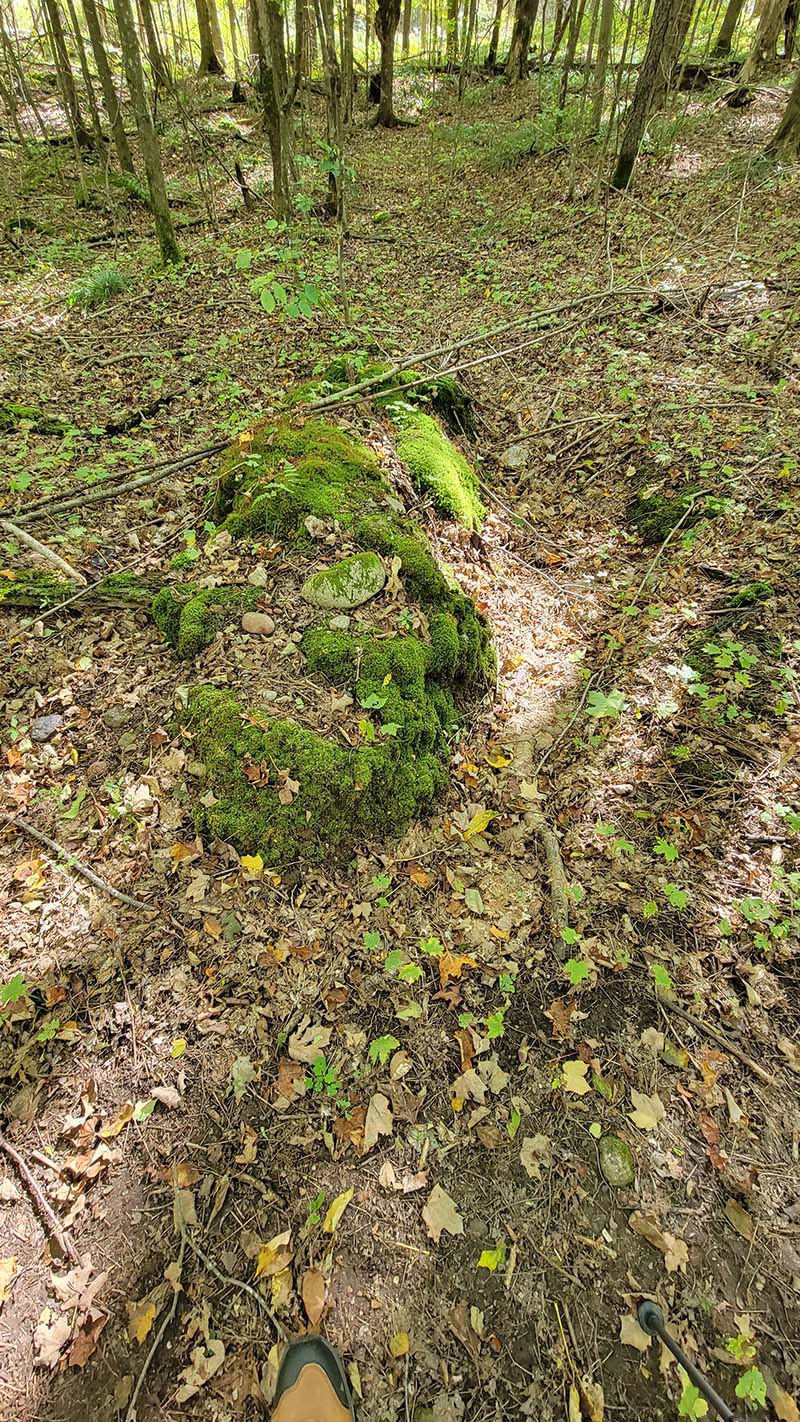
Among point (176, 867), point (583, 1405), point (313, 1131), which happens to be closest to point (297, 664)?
point (176, 867)

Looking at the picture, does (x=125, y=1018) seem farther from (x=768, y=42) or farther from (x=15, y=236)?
(x=768, y=42)

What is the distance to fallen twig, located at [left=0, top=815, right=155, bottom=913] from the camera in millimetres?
3020

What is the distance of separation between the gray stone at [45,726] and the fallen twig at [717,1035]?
11.4 ft

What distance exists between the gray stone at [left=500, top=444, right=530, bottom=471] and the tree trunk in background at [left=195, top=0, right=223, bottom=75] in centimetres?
2158

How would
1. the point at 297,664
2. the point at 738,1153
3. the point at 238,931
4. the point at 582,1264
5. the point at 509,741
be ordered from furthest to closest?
the point at 509,741 → the point at 297,664 → the point at 238,931 → the point at 738,1153 → the point at 582,1264

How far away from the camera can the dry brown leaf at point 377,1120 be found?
2.54m

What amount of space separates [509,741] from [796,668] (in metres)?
1.77

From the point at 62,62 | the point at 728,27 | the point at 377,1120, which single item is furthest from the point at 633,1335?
the point at 728,27

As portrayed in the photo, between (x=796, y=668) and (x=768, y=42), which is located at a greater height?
(x=768, y=42)

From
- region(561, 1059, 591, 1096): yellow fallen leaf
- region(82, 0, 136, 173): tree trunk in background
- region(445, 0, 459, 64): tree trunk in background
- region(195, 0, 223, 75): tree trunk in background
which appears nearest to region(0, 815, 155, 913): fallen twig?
region(561, 1059, 591, 1096): yellow fallen leaf

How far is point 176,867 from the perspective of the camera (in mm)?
3148

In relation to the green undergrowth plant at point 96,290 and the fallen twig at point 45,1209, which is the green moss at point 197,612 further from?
the green undergrowth plant at point 96,290

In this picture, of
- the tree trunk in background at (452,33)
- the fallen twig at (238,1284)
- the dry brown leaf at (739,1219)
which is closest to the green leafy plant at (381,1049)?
the fallen twig at (238,1284)

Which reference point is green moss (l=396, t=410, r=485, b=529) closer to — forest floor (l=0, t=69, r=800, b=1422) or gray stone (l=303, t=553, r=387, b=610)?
forest floor (l=0, t=69, r=800, b=1422)
